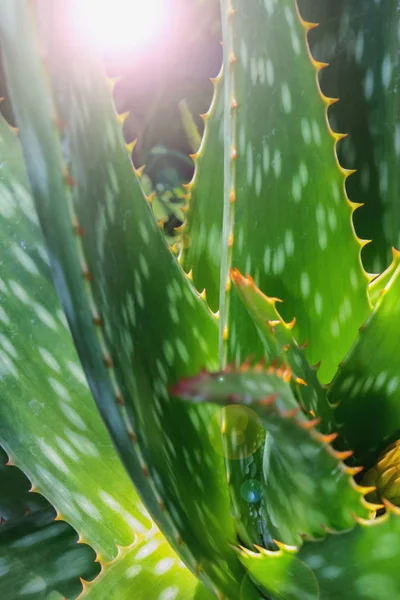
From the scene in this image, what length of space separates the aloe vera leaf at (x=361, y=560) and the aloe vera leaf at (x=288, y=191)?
107 mm

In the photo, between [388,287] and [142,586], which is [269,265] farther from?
[142,586]

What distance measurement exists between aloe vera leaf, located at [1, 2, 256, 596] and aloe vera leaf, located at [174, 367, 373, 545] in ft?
0.12

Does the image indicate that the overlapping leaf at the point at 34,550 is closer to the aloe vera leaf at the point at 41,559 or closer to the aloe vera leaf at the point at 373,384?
the aloe vera leaf at the point at 41,559

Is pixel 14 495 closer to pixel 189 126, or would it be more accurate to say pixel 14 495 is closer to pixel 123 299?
pixel 123 299

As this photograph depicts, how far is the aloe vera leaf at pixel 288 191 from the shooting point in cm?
34

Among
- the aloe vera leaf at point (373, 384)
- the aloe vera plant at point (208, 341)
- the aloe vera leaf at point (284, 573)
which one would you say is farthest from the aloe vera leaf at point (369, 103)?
the aloe vera leaf at point (284, 573)

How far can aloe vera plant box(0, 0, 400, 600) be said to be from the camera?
0.25m

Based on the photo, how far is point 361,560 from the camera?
253 mm

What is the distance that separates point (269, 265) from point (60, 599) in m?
0.24

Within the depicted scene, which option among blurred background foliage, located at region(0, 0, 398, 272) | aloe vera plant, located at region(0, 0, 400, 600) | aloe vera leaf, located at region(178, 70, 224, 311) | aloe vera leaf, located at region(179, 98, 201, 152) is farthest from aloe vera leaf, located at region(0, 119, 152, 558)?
aloe vera leaf, located at region(179, 98, 201, 152)

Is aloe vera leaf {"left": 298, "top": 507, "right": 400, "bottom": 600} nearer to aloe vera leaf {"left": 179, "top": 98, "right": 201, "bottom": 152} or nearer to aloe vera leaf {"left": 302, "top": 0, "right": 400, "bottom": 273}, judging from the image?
aloe vera leaf {"left": 302, "top": 0, "right": 400, "bottom": 273}

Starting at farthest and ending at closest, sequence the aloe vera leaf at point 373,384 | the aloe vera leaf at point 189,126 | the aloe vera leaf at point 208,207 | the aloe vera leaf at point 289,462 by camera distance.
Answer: the aloe vera leaf at point 189,126 → the aloe vera leaf at point 208,207 → the aloe vera leaf at point 373,384 → the aloe vera leaf at point 289,462

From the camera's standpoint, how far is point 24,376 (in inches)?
16.2

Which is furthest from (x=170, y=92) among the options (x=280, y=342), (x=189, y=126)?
(x=280, y=342)
